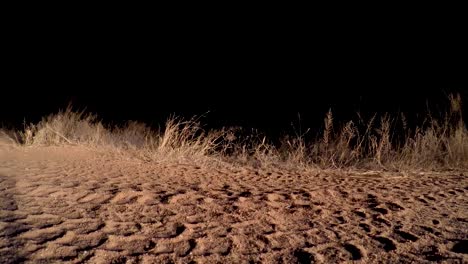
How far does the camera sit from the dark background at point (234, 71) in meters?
6.80

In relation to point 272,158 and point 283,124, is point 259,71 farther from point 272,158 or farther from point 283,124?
point 272,158

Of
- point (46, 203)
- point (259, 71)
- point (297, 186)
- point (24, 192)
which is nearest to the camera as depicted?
point (46, 203)

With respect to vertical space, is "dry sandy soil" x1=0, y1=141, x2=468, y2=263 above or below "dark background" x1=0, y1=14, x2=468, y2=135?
below

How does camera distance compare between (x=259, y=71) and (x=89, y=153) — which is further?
(x=259, y=71)

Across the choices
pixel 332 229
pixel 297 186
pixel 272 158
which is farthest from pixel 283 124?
pixel 332 229

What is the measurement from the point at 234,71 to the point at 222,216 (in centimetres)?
596

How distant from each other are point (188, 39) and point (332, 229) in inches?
293

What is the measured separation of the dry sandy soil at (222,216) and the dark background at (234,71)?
259cm

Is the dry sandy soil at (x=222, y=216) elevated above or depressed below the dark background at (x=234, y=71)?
below

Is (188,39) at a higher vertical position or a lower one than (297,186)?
higher

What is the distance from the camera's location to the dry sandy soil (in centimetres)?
203

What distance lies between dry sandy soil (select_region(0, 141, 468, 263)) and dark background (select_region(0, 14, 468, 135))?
2.59m

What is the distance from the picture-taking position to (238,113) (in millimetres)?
7488

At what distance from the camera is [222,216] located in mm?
2580
